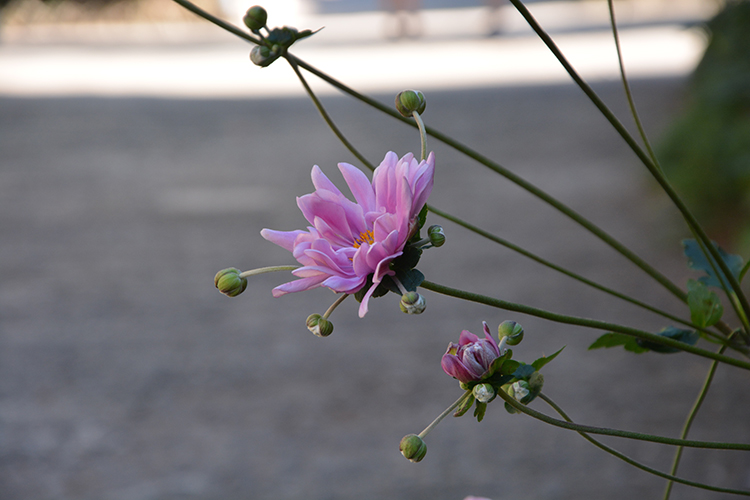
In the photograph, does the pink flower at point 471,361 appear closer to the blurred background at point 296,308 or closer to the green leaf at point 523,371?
the green leaf at point 523,371

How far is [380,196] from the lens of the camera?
311mm

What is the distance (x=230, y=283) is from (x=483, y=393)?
11cm

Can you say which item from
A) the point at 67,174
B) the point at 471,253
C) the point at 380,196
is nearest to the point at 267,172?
the point at 67,174

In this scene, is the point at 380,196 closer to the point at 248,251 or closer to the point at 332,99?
the point at 248,251

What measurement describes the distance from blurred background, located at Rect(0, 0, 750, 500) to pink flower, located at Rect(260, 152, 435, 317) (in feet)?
3.88

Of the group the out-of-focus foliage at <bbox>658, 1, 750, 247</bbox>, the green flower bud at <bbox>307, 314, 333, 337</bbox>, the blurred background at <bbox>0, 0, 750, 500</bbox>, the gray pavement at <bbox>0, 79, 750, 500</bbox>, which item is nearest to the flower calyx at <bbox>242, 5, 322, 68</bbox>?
the green flower bud at <bbox>307, 314, 333, 337</bbox>

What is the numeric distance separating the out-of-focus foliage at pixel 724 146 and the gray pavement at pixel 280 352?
0.61 feet

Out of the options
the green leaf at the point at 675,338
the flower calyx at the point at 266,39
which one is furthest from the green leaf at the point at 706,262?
the flower calyx at the point at 266,39

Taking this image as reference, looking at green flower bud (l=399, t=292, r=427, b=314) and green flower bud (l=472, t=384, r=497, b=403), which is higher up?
green flower bud (l=399, t=292, r=427, b=314)

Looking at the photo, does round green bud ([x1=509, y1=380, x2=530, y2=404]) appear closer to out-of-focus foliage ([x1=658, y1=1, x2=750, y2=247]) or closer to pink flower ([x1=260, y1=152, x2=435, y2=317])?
pink flower ([x1=260, y1=152, x2=435, y2=317])

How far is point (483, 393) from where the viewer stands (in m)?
0.29

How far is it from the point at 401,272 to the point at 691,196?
243 centimetres

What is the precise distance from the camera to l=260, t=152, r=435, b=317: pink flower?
0.91 ft

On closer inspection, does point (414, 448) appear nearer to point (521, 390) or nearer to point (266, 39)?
point (521, 390)
